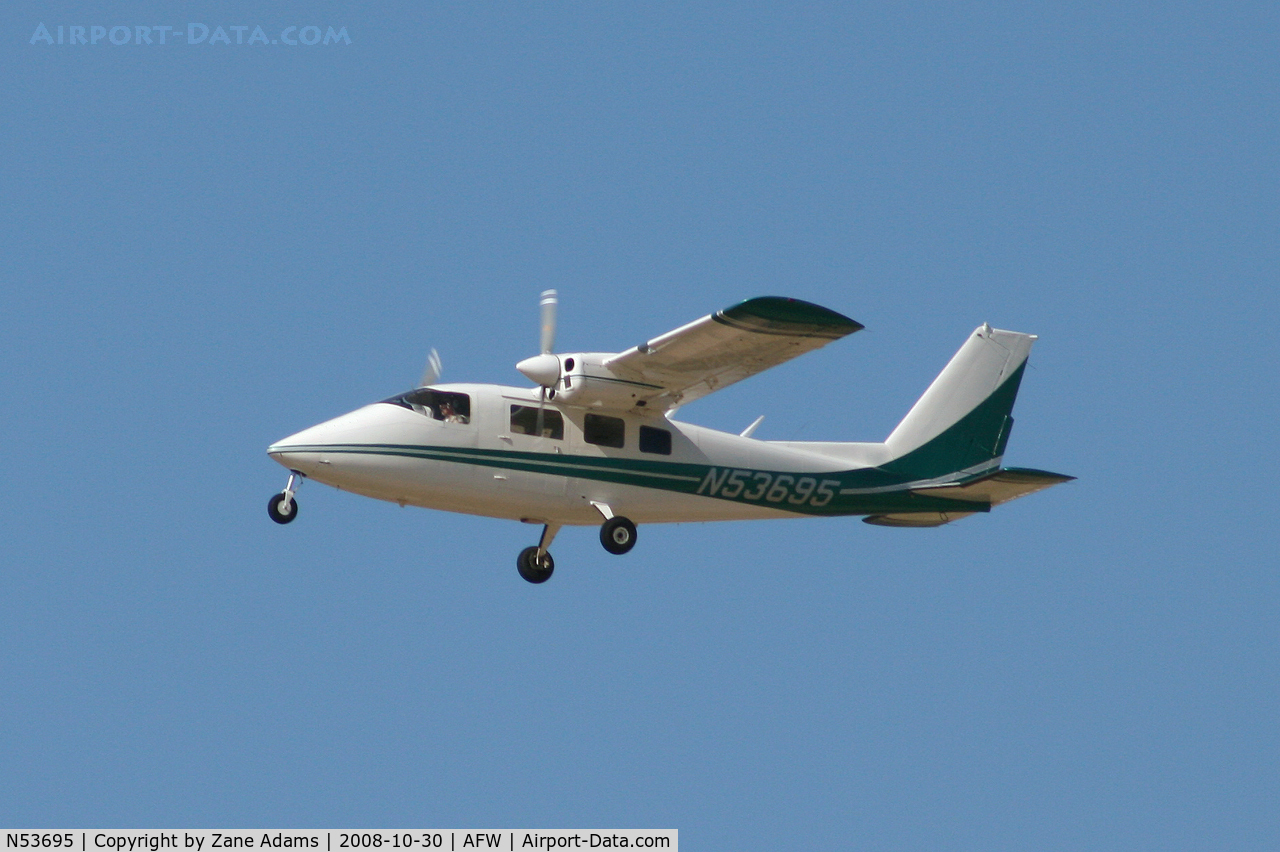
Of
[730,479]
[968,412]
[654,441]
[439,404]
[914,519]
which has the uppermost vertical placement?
[968,412]

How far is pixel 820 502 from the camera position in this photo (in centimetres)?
2189

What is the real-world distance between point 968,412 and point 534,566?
679 centimetres

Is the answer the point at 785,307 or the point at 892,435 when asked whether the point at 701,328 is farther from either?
the point at 892,435

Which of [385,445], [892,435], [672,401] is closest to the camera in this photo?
[385,445]

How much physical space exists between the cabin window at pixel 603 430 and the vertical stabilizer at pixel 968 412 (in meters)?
4.19

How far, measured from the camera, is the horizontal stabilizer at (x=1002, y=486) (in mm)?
20719

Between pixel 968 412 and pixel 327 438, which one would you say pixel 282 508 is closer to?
pixel 327 438

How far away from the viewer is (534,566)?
69.3 feet

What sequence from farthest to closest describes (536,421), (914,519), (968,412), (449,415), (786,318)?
1. (968,412)
2. (914,519)
3. (536,421)
4. (449,415)
5. (786,318)

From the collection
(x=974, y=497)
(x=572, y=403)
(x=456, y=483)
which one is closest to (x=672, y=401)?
(x=572, y=403)

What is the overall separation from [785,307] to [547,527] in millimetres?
4756

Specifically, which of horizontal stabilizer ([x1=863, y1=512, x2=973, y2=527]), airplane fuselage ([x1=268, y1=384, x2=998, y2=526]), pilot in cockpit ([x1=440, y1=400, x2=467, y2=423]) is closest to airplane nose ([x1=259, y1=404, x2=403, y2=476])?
airplane fuselage ([x1=268, y1=384, x2=998, y2=526])

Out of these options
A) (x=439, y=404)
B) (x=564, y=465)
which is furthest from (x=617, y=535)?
(x=439, y=404)

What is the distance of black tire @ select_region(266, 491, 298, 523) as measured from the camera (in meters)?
18.9
